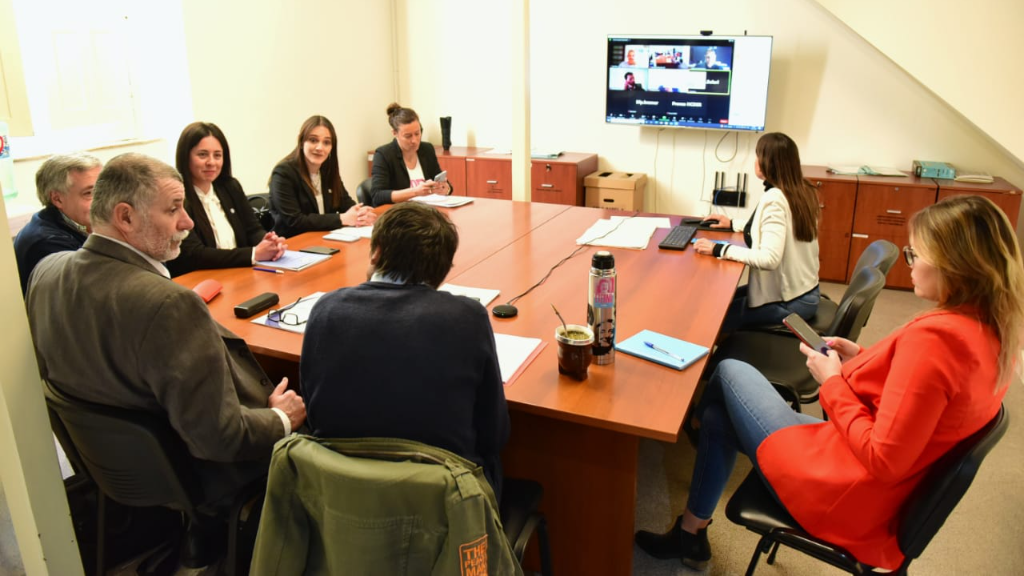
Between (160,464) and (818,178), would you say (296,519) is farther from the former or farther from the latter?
(818,178)

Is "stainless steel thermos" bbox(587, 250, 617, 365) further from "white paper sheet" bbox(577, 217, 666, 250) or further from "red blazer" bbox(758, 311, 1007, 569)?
"white paper sheet" bbox(577, 217, 666, 250)

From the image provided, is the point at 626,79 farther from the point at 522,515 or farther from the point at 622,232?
the point at 522,515

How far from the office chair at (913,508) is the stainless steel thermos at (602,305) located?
19.2 inches

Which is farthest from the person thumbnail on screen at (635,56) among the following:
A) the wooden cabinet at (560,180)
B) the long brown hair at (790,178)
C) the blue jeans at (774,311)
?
the blue jeans at (774,311)

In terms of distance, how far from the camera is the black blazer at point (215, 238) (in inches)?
107

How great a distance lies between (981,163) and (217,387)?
16.8ft

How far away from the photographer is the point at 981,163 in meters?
4.78

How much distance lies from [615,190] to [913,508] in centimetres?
413

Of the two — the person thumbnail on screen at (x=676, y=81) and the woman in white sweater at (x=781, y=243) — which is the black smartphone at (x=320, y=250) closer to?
the woman in white sweater at (x=781, y=243)

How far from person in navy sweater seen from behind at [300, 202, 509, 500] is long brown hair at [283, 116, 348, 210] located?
2.15 m

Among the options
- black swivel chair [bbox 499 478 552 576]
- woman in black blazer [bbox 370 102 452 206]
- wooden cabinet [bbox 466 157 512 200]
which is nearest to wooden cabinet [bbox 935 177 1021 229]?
wooden cabinet [bbox 466 157 512 200]

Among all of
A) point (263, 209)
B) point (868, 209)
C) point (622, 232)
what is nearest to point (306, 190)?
point (263, 209)

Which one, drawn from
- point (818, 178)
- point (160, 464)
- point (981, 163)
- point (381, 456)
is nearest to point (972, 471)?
point (381, 456)

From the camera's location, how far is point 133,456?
1575 millimetres
